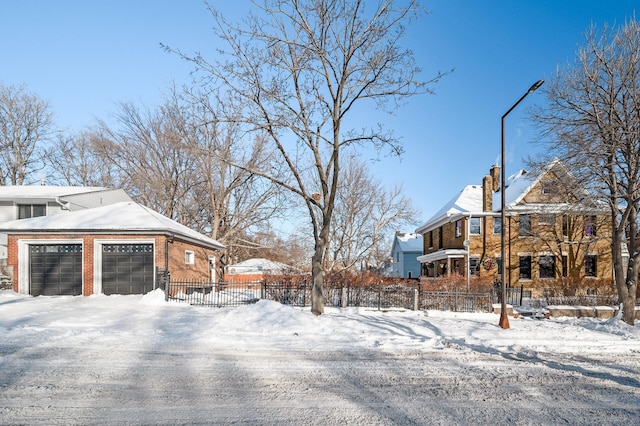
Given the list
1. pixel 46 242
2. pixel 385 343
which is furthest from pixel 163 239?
pixel 385 343

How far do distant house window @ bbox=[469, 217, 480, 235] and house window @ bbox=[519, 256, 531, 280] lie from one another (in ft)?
12.9

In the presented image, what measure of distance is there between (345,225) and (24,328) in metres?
23.7

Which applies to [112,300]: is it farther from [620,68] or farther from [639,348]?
[620,68]

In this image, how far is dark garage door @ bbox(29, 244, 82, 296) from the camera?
18.4m

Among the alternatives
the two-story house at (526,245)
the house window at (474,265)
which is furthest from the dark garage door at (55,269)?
the house window at (474,265)

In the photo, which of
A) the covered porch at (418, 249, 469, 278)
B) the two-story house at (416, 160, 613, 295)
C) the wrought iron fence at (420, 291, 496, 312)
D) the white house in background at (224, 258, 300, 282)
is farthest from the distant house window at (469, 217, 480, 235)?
the white house in background at (224, 258, 300, 282)

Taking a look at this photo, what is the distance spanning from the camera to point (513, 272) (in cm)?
2870

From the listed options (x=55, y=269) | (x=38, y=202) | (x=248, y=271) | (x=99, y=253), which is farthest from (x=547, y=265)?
(x=38, y=202)

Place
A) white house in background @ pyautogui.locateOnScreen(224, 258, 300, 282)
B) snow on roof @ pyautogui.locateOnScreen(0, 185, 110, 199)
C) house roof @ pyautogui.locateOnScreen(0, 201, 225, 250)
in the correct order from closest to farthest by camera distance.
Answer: house roof @ pyautogui.locateOnScreen(0, 201, 225, 250)
snow on roof @ pyautogui.locateOnScreen(0, 185, 110, 199)
white house in background @ pyautogui.locateOnScreen(224, 258, 300, 282)

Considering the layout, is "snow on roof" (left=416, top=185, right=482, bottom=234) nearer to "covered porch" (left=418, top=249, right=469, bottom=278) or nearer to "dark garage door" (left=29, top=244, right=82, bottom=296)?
"covered porch" (left=418, top=249, right=469, bottom=278)

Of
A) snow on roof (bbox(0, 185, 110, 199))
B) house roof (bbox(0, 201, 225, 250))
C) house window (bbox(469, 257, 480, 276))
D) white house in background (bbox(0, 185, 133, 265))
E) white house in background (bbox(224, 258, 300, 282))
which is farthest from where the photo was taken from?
white house in background (bbox(224, 258, 300, 282))

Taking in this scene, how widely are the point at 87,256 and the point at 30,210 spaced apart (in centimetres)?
1368

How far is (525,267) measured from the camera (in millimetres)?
29047

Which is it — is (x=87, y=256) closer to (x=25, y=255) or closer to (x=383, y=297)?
(x=25, y=255)
